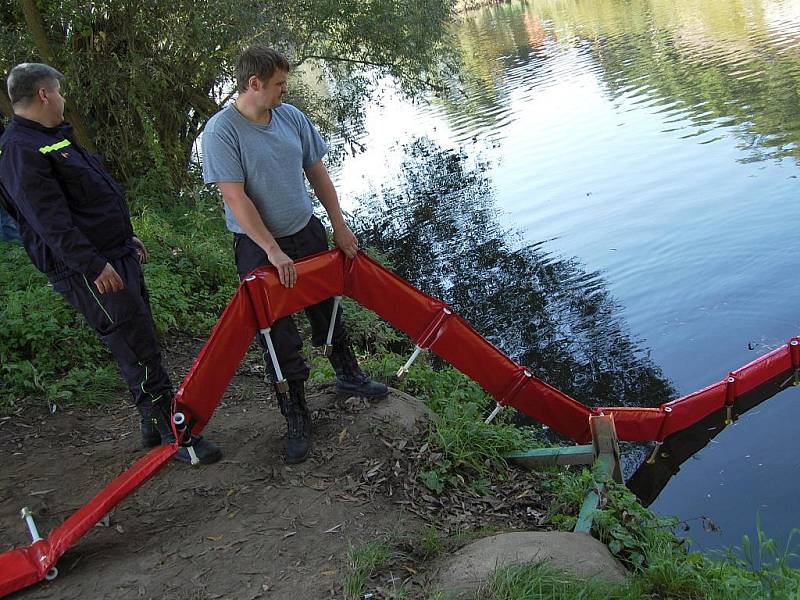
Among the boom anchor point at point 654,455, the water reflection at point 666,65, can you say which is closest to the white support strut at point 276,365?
the boom anchor point at point 654,455

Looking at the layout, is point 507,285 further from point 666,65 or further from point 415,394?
point 666,65

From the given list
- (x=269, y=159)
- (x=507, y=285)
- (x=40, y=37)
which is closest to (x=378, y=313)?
(x=269, y=159)

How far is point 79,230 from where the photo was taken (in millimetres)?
4219

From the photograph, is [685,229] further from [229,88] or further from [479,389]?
[229,88]

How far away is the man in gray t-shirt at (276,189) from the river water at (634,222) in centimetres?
302

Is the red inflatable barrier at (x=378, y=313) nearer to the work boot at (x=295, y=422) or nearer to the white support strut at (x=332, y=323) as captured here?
the white support strut at (x=332, y=323)

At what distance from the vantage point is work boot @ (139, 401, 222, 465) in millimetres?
4695

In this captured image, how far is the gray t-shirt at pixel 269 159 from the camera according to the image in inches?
164

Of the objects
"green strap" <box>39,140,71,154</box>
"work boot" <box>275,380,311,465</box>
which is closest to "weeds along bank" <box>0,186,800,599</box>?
"work boot" <box>275,380,311,465</box>

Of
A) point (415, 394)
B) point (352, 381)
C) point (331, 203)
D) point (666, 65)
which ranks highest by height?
point (331, 203)

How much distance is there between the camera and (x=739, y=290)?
874 cm

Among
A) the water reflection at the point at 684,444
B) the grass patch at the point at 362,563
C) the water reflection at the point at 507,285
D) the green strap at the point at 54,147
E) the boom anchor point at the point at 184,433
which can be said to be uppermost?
the green strap at the point at 54,147

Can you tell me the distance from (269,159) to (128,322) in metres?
1.25

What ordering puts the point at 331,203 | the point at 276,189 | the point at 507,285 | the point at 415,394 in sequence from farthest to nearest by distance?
the point at 507,285 → the point at 415,394 → the point at 331,203 → the point at 276,189
